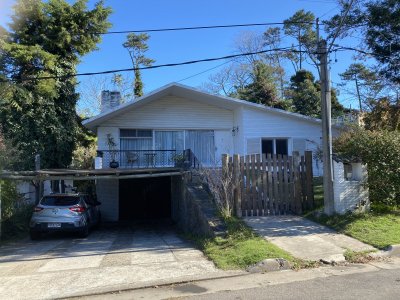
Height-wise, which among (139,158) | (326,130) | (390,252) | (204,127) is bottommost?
(390,252)

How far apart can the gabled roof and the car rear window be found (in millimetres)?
5838

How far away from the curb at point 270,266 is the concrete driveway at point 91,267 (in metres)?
0.76

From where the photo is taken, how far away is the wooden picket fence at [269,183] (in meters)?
11.7

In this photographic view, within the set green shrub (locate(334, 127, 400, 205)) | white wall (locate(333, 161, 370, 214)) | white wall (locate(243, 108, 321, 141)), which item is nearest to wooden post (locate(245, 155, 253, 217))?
white wall (locate(333, 161, 370, 214))

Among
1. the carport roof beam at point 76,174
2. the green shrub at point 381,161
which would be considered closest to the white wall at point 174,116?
the carport roof beam at point 76,174

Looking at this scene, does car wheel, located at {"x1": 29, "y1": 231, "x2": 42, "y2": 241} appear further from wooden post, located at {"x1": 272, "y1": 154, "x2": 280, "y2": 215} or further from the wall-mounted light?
the wall-mounted light

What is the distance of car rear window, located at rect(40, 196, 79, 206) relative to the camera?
13.2 metres

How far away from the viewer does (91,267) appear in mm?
8172

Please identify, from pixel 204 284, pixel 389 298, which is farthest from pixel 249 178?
pixel 389 298

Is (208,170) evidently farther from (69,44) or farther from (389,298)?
(69,44)

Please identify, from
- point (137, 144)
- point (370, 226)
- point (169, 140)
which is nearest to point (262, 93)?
point (169, 140)

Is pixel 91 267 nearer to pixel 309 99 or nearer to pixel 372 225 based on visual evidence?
pixel 372 225

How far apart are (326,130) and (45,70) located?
52.8 feet

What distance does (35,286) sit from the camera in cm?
688
